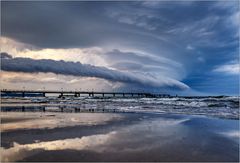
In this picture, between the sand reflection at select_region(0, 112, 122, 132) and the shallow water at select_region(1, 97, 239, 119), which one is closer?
the sand reflection at select_region(0, 112, 122, 132)

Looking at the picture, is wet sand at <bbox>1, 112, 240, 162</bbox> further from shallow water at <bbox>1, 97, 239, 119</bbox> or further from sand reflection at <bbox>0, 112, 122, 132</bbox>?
shallow water at <bbox>1, 97, 239, 119</bbox>

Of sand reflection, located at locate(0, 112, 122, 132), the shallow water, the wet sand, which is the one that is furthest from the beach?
the shallow water

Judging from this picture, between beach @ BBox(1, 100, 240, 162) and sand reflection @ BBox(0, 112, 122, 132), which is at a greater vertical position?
sand reflection @ BBox(0, 112, 122, 132)

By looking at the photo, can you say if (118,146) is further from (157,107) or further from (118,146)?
(157,107)

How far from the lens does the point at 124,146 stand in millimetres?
7398

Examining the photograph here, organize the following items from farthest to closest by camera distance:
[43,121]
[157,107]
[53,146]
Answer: [157,107] < [43,121] < [53,146]

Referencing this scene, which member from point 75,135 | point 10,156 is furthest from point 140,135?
point 10,156

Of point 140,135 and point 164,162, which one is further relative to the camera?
point 140,135

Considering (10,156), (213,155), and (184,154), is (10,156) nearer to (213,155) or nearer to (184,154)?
(184,154)

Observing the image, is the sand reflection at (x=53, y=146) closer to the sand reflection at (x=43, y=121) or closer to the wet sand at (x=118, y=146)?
the wet sand at (x=118, y=146)

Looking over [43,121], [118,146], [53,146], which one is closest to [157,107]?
[43,121]

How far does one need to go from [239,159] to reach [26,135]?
268 inches

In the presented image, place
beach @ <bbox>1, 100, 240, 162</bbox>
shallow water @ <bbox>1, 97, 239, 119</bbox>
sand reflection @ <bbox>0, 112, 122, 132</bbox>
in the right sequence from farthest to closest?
shallow water @ <bbox>1, 97, 239, 119</bbox>
sand reflection @ <bbox>0, 112, 122, 132</bbox>
beach @ <bbox>1, 100, 240, 162</bbox>

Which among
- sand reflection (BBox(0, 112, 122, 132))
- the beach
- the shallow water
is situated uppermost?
the shallow water
